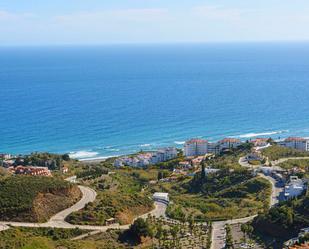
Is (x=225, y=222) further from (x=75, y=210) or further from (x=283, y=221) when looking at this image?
(x=75, y=210)

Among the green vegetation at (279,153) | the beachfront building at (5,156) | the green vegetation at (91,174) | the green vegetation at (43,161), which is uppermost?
the green vegetation at (91,174)

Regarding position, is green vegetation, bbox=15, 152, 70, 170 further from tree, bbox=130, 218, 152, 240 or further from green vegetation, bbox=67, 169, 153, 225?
tree, bbox=130, 218, 152, 240

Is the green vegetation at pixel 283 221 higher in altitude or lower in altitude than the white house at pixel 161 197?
higher

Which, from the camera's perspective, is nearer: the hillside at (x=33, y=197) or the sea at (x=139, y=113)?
the hillside at (x=33, y=197)

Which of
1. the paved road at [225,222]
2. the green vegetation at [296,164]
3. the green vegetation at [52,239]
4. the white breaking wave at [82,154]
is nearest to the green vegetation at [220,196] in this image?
the paved road at [225,222]

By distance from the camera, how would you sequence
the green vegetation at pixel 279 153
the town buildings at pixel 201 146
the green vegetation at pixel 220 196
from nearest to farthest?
the green vegetation at pixel 220 196 → the green vegetation at pixel 279 153 → the town buildings at pixel 201 146

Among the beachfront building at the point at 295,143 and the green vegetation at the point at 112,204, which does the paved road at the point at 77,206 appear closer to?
the green vegetation at the point at 112,204
